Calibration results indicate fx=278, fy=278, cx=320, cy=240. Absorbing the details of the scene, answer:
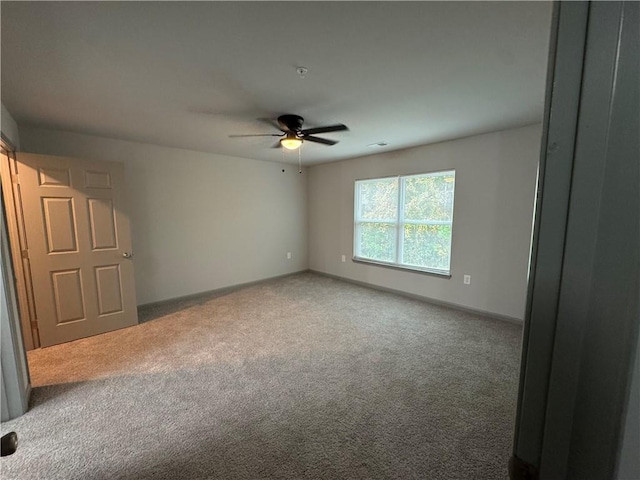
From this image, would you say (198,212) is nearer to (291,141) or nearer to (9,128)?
(9,128)

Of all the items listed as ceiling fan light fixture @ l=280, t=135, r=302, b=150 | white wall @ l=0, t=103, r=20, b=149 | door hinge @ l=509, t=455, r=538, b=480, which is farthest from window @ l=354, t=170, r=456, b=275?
white wall @ l=0, t=103, r=20, b=149

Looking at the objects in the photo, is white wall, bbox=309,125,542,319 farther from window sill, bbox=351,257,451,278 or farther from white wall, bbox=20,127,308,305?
white wall, bbox=20,127,308,305

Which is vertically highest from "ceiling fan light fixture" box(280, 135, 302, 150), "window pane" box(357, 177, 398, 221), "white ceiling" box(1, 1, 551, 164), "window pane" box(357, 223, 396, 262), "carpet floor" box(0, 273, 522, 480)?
"white ceiling" box(1, 1, 551, 164)

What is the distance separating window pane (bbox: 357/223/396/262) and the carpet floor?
1.41 meters

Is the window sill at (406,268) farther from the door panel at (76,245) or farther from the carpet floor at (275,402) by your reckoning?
the door panel at (76,245)

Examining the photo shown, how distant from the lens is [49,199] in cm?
281

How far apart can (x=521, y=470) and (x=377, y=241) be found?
4.46 metres

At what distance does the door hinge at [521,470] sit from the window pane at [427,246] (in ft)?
Answer: 12.4

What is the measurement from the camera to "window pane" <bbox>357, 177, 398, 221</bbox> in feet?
14.9

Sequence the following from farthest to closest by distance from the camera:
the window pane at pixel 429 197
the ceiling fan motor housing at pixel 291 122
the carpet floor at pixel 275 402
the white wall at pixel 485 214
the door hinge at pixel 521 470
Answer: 1. the window pane at pixel 429 197
2. the white wall at pixel 485 214
3. the ceiling fan motor housing at pixel 291 122
4. the carpet floor at pixel 275 402
5. the door hinge at pixel 521 470

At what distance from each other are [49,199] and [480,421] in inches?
168

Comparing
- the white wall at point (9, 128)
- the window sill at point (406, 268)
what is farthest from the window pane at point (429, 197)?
the white wall at point (9, 128)

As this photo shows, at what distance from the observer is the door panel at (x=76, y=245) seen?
2771 millimetres

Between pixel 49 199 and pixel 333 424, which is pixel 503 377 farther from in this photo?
pixel 49 199
